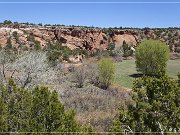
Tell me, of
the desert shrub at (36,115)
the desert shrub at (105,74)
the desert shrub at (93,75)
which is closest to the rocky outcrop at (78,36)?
the desert shrub at (93,75)

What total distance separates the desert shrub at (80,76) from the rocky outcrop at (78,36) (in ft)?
78.6

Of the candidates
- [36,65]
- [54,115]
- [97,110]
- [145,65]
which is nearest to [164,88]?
[54,115]

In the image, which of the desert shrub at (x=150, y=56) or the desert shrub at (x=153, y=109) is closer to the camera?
the desert shrub at (x=153, y=109)

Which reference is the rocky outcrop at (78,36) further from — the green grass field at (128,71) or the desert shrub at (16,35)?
the green grass field at (128,71)

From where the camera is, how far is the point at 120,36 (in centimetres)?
9625

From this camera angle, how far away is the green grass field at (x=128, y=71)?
163 ft

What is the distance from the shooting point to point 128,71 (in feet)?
189

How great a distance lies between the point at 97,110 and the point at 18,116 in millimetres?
17147

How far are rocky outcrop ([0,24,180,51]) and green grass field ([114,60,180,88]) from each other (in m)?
15.5

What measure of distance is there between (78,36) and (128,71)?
3212 cm

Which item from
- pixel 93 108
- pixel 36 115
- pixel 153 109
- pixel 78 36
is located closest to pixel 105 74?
pixel 93 108

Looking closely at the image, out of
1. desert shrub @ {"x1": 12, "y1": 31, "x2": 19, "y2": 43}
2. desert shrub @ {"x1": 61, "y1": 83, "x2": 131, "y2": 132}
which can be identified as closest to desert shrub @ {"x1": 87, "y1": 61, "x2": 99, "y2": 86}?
desert shrub @ {"x1": 61, "y1": 83, "x2": 131, "y2": 132}

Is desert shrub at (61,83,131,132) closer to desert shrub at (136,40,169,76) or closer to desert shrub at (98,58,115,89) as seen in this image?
desert shrub at (98,58,115,89)

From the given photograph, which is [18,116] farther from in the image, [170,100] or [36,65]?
[36,65]
